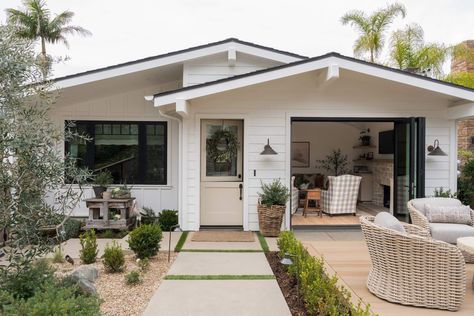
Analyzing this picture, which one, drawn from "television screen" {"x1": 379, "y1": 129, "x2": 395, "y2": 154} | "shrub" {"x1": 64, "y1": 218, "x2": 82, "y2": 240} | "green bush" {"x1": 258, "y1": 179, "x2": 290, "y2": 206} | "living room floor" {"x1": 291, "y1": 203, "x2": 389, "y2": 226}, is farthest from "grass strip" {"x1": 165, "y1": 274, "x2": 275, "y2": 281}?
"television screen" {"x1": 379, "y1": 129, "x2": 395, "y2": 154}

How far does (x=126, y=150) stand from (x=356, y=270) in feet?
17.4

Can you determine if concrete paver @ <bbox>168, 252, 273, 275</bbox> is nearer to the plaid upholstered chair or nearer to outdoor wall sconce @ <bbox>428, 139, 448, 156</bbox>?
the plaid upholstered chair

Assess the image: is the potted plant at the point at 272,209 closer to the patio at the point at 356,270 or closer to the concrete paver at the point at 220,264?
the patio at the point at 356,270

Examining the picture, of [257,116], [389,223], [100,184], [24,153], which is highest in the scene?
[257,116]

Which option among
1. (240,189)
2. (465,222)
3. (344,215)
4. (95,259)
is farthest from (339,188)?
(95,259)

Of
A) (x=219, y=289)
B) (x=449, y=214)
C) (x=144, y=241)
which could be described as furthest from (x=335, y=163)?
(x=219, y=289)

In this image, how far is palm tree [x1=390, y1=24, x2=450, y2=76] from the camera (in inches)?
470

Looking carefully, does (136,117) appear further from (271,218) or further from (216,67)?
(271,218)

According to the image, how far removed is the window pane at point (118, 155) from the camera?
7809 mm

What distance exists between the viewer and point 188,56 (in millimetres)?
6844

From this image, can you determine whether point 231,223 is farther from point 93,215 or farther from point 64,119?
point 64,119

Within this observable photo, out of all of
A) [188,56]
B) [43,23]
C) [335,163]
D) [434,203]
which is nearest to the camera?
[434,203]

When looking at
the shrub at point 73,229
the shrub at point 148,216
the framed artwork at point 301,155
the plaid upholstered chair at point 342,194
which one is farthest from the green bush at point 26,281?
the framed artwork at point 301,155

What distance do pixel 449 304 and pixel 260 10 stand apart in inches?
508
